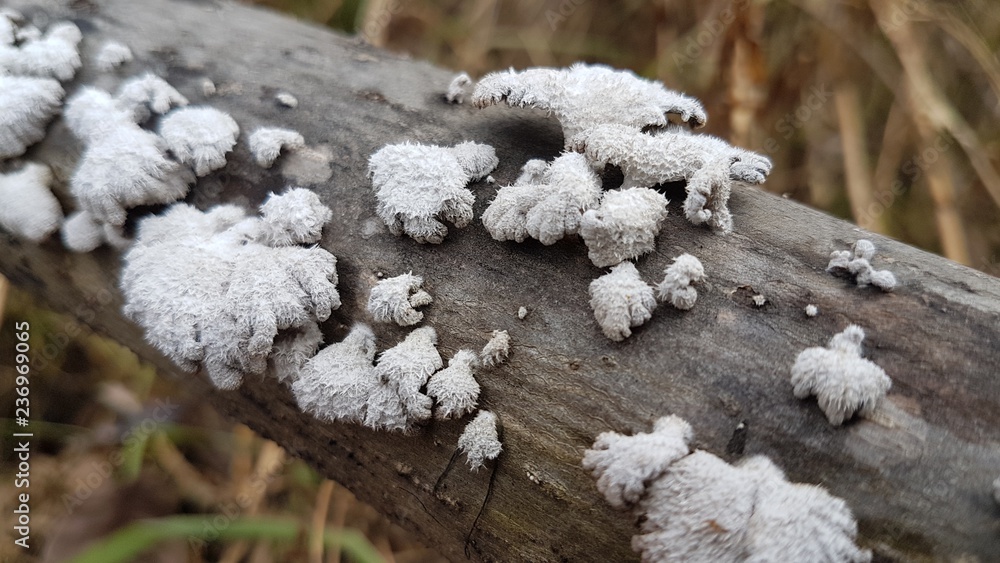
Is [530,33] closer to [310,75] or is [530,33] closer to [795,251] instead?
[310,75]

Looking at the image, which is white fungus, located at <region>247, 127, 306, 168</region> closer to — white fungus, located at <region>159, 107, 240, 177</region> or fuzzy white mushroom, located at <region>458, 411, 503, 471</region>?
white fungus, located at <region>159, 107, 240, 177</region>

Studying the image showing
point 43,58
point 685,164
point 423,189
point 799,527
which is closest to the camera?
point 799,527

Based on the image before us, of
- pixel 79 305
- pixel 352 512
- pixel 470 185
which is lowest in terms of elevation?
pixel 352 512

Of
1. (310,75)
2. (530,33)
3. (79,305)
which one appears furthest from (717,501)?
(530,33)

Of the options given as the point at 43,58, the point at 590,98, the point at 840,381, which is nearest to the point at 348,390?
the point at 590,98

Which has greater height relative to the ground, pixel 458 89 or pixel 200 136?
pixel 458 89

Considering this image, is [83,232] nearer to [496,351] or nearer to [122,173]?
[122,173]

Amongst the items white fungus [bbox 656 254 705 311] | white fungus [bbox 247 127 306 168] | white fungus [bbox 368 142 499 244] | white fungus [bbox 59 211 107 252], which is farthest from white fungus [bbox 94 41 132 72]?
white fungus [bbox 656 254 705 311]
